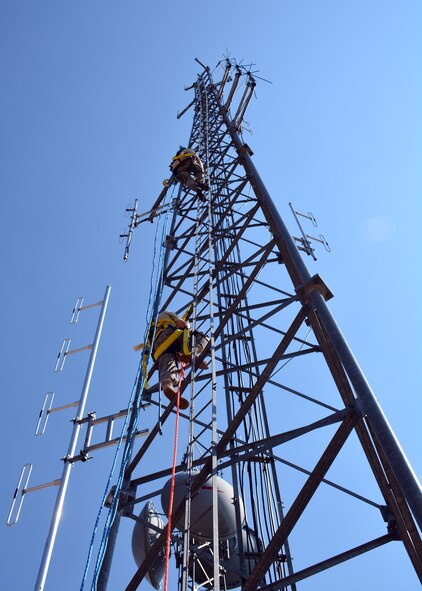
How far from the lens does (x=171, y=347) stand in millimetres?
6477

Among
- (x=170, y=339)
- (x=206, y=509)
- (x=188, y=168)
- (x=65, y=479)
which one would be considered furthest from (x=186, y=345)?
(x=188, y=168)

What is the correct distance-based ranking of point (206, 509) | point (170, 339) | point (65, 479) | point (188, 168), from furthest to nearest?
point (188, 168) → point (170, 339) → point (65, 479) → point (206, 509)

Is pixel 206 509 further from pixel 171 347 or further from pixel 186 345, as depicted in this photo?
pixel 171 347

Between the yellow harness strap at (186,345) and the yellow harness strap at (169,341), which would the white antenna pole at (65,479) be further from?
the yellow harness strap at (186,345)

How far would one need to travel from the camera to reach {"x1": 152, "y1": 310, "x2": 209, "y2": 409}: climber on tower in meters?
6.06

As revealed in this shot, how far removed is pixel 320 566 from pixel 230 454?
1171 mm

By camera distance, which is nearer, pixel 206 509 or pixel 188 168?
pixel 206 509

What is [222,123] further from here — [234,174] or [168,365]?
[168,365]

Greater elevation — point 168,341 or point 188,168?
point 188,168

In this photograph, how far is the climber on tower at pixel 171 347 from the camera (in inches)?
239

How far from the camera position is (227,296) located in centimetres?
773

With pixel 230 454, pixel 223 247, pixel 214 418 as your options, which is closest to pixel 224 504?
pixel 230 454

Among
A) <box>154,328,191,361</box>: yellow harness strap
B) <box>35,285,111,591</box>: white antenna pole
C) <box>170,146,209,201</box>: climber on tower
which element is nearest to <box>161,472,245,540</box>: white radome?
<box>35,285,111,591</box>: white antenna pole

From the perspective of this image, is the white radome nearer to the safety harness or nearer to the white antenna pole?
the white antenna pole
